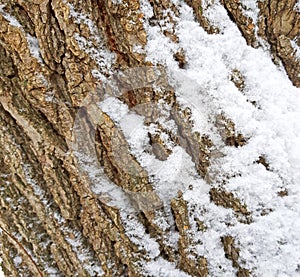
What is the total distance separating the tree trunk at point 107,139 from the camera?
0.81m

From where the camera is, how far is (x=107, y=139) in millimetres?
871

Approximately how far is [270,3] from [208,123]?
0.42 meters

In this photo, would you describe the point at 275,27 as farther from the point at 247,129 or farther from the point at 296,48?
the point at 247,129

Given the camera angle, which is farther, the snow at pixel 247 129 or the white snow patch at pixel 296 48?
the white snow patch at pixel 296 48

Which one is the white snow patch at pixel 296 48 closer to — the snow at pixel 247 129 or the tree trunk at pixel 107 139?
the tree trunk at pixel 107 139

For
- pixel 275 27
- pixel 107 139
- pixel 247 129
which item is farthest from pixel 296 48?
pixel 107 139

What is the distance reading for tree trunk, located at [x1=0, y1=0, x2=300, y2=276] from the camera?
81 centimetres

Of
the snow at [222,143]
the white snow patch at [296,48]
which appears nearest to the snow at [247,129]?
the snow at [222,143]

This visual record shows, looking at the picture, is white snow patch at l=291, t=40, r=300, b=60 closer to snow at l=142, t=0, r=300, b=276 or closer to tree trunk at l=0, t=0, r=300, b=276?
tree trunk at l=0, t=0, r=300, b=276

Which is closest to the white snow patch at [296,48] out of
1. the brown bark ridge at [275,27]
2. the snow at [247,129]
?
the brown bark ridge at [275,27]

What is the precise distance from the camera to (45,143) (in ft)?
2.85

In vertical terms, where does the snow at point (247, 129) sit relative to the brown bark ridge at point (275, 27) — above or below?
below

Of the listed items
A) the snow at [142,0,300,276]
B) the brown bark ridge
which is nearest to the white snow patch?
the brown bark ridge

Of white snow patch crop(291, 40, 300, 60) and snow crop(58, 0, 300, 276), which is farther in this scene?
white snow patch crop(291, 40, 300, 60)
